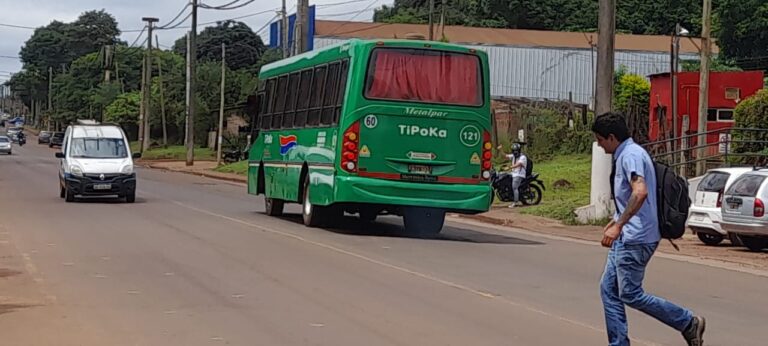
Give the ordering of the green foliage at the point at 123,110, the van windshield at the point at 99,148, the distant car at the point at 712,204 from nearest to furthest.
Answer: the distant car at the point at 712,204 < the van windshield at the point at 99,148 < the green foliage at the point at 123,110

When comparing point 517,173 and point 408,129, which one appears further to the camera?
point 517,173

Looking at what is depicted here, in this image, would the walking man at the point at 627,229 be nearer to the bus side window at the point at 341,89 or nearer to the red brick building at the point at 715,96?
the bus side window at the point at 341,89

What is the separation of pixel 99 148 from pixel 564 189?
43.8 feet

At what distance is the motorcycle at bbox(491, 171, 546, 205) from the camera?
29891 mm

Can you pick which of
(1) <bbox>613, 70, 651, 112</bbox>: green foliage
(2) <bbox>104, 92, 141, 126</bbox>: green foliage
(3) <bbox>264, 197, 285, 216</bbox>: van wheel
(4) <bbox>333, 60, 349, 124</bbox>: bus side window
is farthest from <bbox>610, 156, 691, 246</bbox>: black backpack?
(2) <bbox>104, 92, 141, 126</bbox>: green foliage

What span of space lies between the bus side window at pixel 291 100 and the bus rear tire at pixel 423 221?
3.81 meters

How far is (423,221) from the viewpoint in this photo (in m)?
21.3

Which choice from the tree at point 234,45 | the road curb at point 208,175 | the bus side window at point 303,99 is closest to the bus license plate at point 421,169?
the bus side window at point 303,99

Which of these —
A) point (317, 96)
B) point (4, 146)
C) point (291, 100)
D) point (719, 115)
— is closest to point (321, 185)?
point (317, 96)

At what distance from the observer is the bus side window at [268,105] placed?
2553cm

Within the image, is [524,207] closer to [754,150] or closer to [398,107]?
[754,150]


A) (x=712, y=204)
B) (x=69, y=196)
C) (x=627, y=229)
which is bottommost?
(x=69, y=196)

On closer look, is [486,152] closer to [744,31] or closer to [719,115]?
[719,115]

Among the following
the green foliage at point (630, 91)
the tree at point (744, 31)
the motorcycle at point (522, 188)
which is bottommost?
the motorcycle at point (522, 188)
